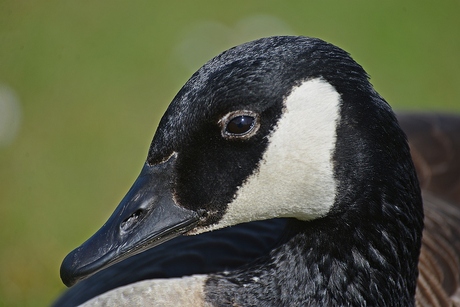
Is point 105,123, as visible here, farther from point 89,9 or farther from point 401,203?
point 401,203

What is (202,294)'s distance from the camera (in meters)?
2.25

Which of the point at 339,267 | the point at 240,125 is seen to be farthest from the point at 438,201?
the point at 240,125

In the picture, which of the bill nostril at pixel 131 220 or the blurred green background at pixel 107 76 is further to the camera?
the blurred green background at pixel 107 76

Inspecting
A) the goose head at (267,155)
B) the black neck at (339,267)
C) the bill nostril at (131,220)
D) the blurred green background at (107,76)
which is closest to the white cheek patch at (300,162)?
the goose head at (267,155)

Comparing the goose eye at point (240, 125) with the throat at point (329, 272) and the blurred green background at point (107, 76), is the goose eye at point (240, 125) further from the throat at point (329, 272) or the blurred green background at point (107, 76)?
the blurred green background at point (107, 76)

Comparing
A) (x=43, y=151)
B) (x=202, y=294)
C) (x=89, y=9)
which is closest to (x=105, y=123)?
(x=43, y=151)

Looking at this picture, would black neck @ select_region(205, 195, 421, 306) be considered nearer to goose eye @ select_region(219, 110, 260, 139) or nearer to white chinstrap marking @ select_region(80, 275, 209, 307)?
white chinstrap marking @ select_region(80, 275, 209, 307)

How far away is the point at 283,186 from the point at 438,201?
1.43 m

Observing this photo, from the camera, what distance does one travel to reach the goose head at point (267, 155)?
1.88m

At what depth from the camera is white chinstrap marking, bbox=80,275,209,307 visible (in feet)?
7.36

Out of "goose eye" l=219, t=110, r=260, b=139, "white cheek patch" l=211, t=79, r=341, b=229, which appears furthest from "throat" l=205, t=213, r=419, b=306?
"goose eye" l=219, t=110, r=260, b=139

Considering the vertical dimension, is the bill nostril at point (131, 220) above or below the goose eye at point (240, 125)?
below

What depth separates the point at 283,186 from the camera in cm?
194

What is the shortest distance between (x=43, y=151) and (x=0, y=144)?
0.32 meters
